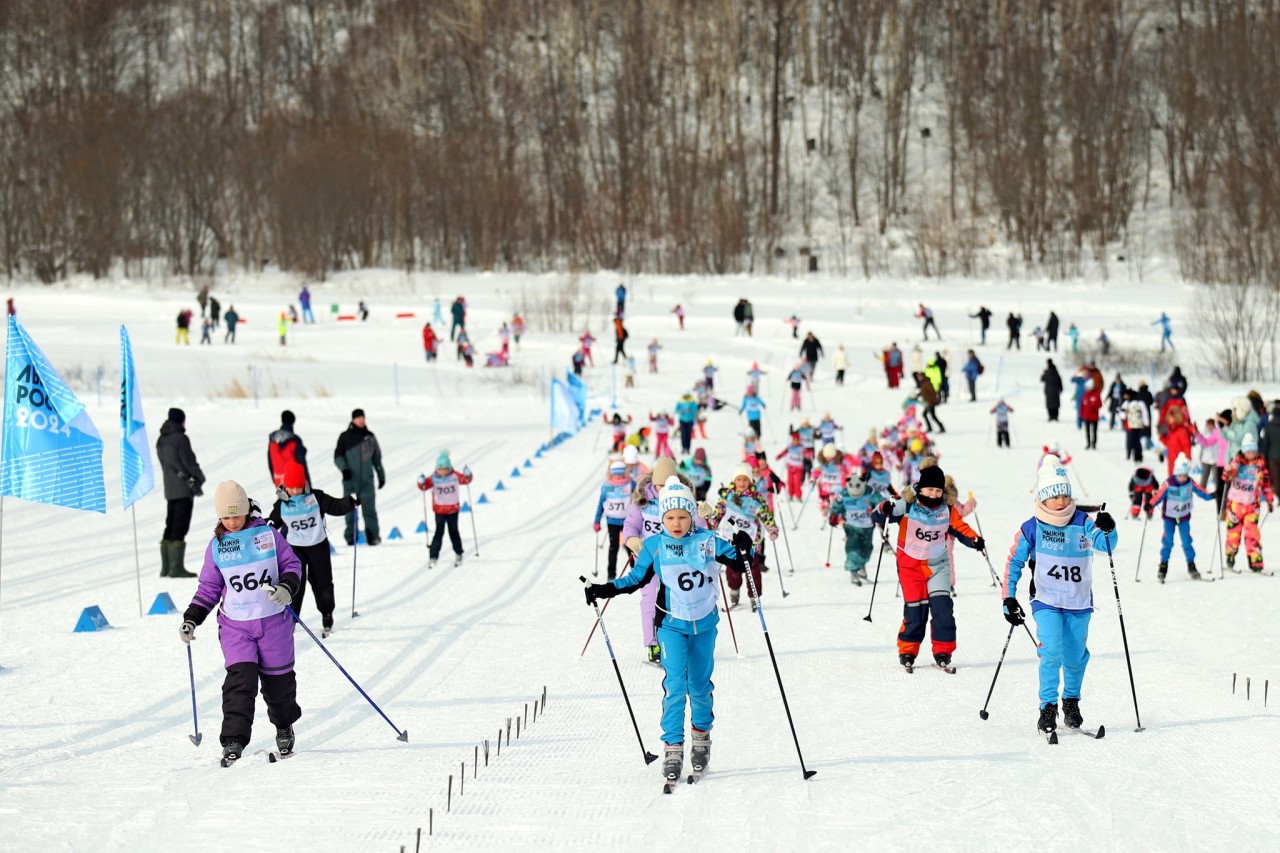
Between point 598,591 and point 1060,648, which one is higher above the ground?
point 598,591

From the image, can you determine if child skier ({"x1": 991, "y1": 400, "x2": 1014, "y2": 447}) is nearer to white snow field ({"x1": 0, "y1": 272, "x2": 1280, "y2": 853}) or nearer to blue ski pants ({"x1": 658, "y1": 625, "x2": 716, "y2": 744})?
white snow field ({"x1": 0, "y1": 272, "x2": 1280, "y2": 853})

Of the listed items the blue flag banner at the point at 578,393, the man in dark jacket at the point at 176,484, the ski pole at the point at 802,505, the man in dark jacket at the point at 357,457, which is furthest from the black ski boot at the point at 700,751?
the blue flag banner at the point at 578,393

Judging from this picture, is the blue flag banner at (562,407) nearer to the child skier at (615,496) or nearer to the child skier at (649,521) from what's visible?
the child skier at (615,496)

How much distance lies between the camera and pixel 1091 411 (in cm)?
2527

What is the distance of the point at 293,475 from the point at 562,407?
530 inches

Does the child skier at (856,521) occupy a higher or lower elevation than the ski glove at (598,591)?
lower

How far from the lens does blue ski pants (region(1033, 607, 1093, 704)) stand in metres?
7.64

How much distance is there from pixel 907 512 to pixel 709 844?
4321 mm

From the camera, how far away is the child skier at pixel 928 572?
9414mm

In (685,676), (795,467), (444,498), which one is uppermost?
(685,676)

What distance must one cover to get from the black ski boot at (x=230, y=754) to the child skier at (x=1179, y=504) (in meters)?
9.80

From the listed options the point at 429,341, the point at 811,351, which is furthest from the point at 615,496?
the point at 429,341

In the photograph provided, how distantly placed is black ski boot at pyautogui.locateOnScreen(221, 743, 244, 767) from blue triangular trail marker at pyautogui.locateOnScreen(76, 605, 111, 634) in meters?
4.31

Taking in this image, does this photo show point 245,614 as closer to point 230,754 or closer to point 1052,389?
point 230,754
